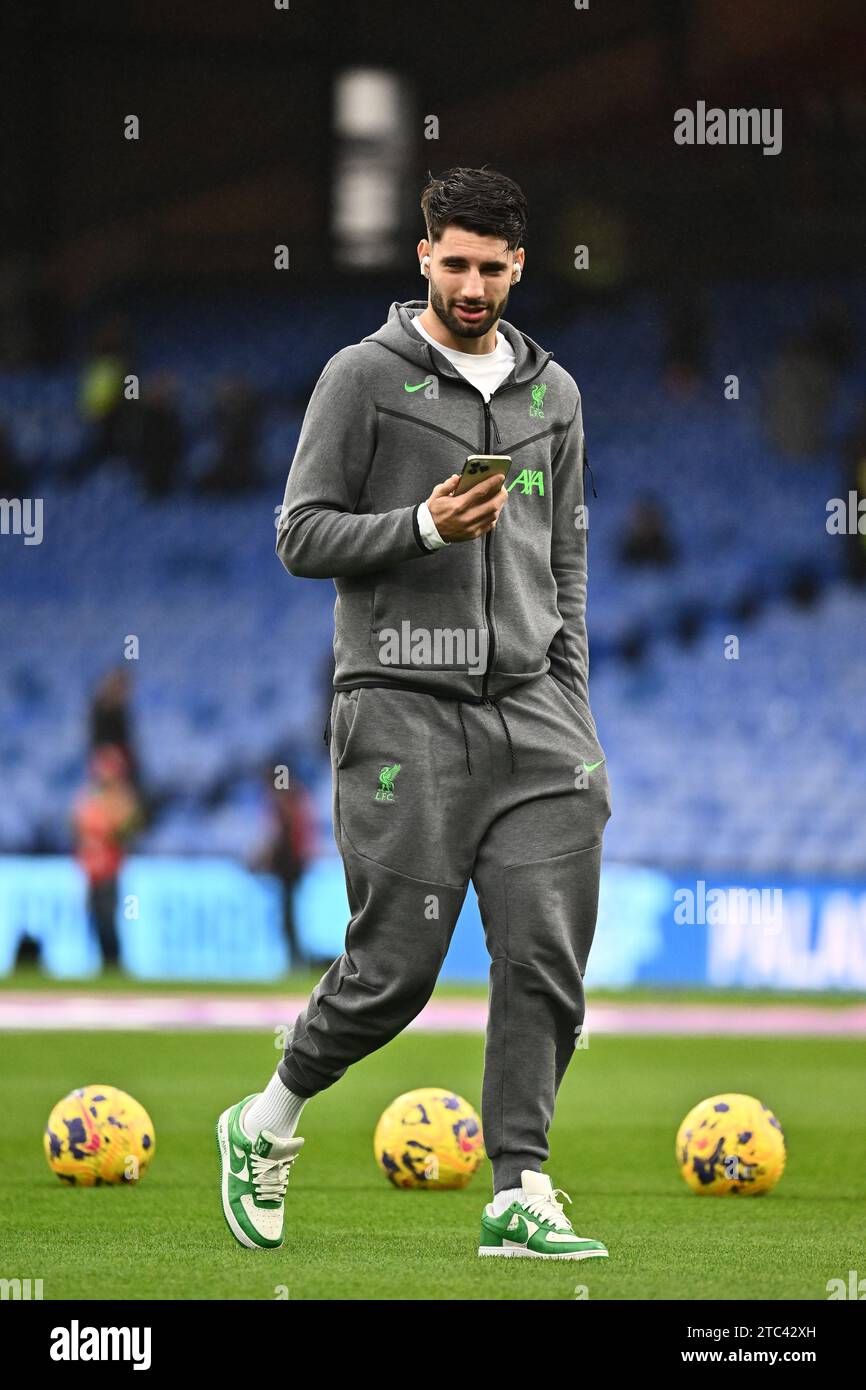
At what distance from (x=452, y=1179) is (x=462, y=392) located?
2.60 metres

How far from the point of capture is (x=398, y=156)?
20.8 m

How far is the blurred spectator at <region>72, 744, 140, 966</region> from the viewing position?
1803 cm

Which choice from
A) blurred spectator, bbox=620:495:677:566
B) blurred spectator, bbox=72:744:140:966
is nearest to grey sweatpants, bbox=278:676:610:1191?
blurred spectator, bbox=72:744:140:966

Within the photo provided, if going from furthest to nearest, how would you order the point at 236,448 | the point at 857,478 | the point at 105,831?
1. the point at 236,448
2. the point at 857,478
3. the point at 105,831

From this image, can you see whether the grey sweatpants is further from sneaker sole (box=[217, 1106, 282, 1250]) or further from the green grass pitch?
the green grass pitch

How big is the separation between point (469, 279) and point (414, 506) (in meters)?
0.55

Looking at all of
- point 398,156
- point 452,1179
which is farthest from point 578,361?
point 452,1179

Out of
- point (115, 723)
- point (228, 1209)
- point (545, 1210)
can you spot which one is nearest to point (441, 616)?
point (545, 1210)

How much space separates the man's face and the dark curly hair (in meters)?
0.02

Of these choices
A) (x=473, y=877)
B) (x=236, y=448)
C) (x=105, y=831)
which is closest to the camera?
(x=473, y=877)

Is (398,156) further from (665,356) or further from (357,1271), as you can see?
(357,1271)

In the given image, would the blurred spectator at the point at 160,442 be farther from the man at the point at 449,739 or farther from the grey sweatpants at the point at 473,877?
the grey sweatpants at the point at 473,877

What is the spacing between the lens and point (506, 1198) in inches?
190

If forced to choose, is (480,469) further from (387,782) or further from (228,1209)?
(228,1209)
